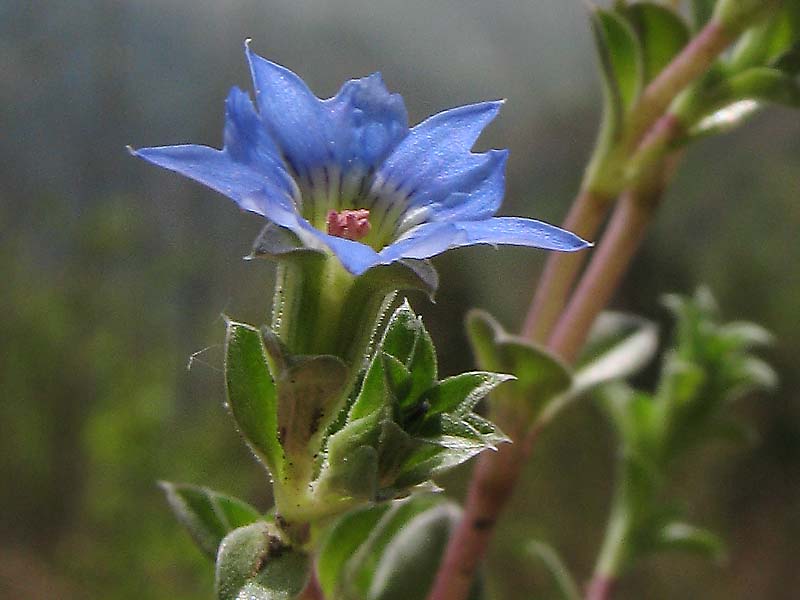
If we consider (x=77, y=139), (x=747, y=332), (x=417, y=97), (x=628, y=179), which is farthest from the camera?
(x=77, y=139)

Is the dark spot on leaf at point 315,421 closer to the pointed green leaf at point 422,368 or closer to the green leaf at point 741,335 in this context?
the pointed green leaf at point 422,368

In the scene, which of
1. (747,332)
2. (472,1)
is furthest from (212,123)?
(747,332)

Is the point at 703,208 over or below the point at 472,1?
below

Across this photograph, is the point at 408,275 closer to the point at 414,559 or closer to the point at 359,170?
the point at 359,170

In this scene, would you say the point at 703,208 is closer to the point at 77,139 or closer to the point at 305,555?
the point at 77,139

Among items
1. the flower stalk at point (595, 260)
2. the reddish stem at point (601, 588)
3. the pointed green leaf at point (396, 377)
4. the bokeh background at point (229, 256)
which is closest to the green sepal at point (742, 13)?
the flower stalk at point (595, 260)
